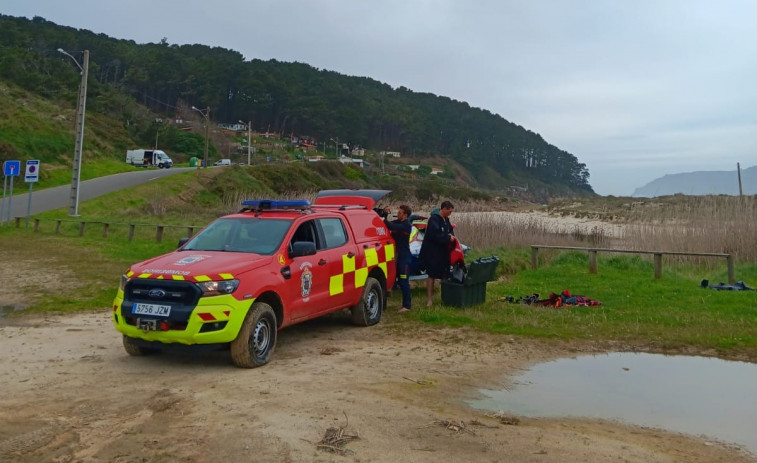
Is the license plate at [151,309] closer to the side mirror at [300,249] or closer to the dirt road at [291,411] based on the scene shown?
the dirt road at [291,411]

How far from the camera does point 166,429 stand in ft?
17.3

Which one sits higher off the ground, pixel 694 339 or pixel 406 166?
pixel 406 166

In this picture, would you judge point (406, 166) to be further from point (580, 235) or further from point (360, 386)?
point (360, 386)

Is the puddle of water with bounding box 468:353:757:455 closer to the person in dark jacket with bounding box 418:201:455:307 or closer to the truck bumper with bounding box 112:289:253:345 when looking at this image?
the truck bumper with bounding box 112:289:253:345

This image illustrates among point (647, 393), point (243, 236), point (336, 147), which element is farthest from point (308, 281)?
point (336, 147)

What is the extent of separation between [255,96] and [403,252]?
359 feet

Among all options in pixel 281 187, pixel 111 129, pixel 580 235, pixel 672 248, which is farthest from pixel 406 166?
pixel 672 248

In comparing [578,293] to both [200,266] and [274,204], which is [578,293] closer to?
[274,204]

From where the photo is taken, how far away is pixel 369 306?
10008 mm

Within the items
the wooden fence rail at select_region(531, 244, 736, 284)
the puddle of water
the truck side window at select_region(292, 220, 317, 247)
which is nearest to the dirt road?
the puddle of water

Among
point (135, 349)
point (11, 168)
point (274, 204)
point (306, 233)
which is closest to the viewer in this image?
point (135, 349)

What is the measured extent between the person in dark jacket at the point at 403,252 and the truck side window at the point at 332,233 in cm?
189

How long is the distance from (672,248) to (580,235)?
8.76 m

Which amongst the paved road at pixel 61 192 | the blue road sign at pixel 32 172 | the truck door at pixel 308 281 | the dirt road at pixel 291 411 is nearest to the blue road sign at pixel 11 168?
the blue road sign at pixel 32 172
